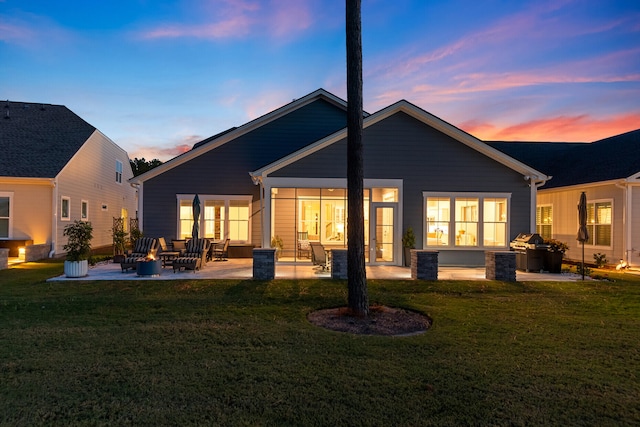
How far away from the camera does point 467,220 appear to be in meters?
13.7

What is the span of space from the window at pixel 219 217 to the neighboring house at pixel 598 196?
533 inches

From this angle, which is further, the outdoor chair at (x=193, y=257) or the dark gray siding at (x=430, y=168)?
the dark gray siding at (x=430, y=168)

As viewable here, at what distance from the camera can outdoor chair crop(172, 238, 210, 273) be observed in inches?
458

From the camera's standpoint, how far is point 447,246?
44.6ft

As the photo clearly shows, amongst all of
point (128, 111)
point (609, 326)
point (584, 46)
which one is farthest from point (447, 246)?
point (128, 111)

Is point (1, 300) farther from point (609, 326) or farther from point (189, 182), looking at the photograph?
point (609, 326)

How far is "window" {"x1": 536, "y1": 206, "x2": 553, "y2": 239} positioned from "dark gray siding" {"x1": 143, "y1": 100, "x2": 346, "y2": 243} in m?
10.6

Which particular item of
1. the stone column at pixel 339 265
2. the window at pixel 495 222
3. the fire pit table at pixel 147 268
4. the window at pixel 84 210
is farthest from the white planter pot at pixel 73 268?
the window at pixel 495 222

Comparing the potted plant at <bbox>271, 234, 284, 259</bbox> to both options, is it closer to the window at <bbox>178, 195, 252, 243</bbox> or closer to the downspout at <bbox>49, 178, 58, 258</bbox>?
the window at <bbox>178, 195, 252, 243</bbox>

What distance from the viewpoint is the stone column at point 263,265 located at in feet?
33.9

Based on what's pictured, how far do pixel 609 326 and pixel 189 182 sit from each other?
13811 millimetres

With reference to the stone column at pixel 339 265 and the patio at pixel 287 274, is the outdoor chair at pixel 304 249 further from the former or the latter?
the stone column at pixel 339 265

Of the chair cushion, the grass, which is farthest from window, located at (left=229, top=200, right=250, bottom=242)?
the grass

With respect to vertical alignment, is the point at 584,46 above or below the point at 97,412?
above
